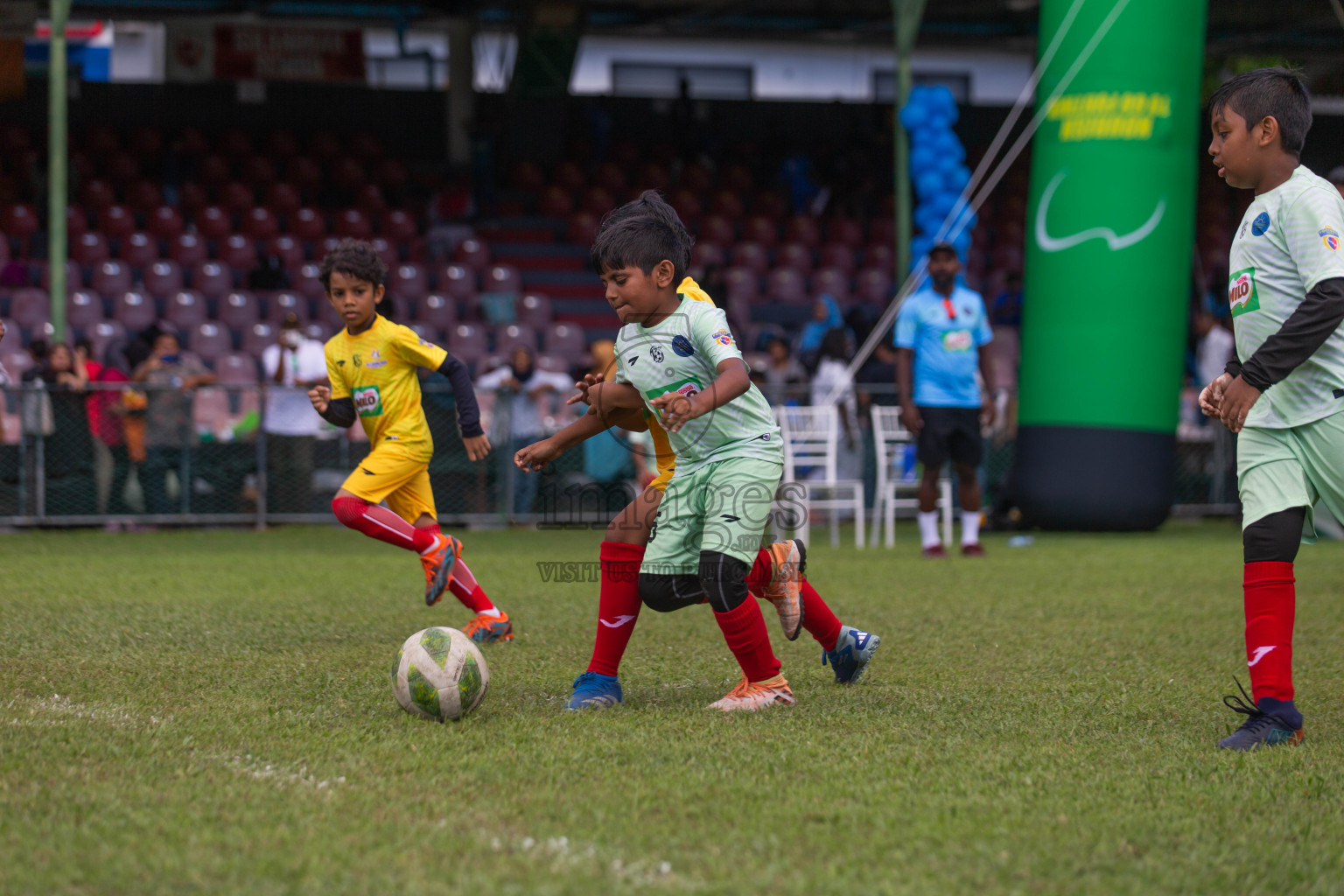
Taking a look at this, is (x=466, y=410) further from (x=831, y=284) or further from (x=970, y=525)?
(x=831, y=284)

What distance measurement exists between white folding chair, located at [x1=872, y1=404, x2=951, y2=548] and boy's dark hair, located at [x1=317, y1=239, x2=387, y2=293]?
5.53m

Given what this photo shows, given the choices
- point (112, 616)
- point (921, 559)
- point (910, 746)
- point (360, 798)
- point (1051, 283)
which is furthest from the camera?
point (1051, 283)

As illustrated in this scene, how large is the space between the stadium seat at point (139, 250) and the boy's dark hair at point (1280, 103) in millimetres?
15672

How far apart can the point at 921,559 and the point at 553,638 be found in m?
4.51

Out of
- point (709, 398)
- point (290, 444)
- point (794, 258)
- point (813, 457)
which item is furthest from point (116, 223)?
point (709, 398)

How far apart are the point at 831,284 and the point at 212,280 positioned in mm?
8295

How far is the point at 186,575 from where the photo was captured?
8.20 m

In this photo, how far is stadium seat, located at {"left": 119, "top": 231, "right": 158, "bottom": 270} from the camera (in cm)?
1723

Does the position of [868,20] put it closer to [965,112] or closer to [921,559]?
[965,112]

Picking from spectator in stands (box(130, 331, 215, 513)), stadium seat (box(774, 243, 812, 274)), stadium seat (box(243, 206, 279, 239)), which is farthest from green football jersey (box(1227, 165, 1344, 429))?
stadium seat (box(243, 206, 279, 239))

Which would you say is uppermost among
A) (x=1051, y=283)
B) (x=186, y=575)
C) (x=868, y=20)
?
(x=868, y=20)

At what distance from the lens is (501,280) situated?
1780 cm

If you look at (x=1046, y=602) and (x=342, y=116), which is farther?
(x=342, y=116)

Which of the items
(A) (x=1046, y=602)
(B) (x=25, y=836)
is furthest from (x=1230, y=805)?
(A) (x=1046, y=602)
